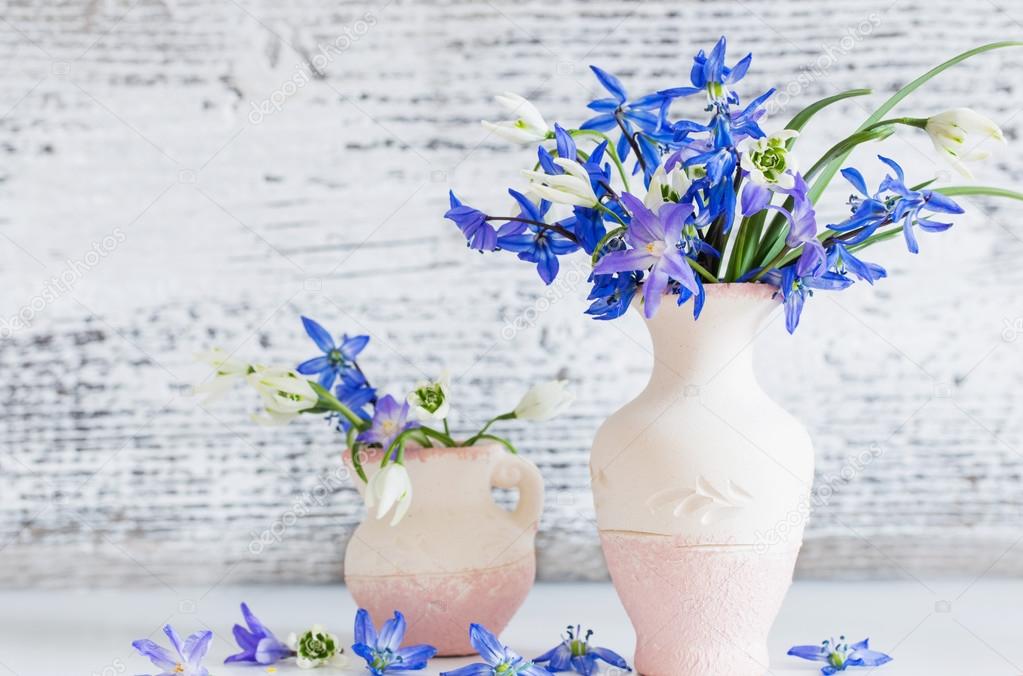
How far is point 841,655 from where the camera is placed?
0.70 m

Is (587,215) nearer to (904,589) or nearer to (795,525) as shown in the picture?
(795,525)

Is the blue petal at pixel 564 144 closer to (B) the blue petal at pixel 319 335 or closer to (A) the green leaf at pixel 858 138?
(A) the green leaf at pixel 858 138

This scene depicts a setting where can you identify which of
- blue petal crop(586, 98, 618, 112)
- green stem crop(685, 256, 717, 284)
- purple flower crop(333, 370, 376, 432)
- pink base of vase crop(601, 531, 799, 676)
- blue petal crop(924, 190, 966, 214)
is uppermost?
blue petal crop(586, 98, 618, 112)

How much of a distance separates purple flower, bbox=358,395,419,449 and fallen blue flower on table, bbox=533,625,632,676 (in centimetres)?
19

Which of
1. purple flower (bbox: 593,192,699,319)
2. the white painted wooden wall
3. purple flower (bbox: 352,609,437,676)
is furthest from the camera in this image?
the white painted wooden wall

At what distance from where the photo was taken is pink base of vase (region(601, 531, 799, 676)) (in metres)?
0.64

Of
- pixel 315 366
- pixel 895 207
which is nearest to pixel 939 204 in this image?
pixel 895 207

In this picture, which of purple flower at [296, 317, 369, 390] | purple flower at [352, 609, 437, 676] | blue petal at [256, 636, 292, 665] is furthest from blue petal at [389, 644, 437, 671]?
purple flower at [296, 317, 369, 390]

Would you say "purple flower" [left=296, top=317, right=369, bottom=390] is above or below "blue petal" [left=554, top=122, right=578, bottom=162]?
below

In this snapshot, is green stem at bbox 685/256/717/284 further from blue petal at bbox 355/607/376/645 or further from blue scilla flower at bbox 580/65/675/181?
blue petal at bbox 355/607/376/645

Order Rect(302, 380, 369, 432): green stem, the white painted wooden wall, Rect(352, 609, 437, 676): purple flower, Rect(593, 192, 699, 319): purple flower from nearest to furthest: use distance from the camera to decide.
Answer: Rect(593, 192, 699, 319): purple flower
Rect(352, 609, 437, 676): purple flower
Rect(302, 380, 369, 432): green stem
the white painted wooden wall

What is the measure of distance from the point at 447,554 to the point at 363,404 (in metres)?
0.15

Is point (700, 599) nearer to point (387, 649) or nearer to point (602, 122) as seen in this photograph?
point (387, 649)

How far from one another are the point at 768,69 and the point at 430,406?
58 cm
